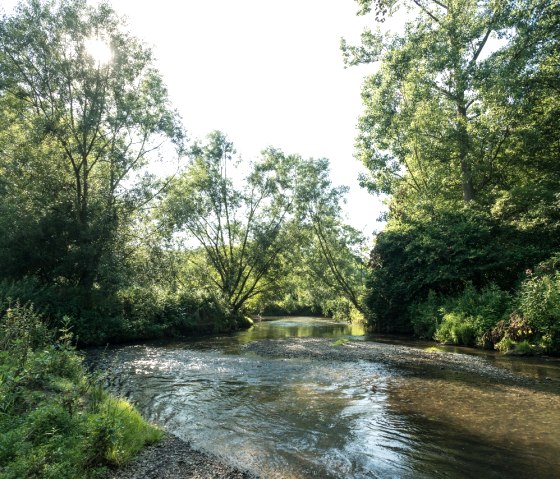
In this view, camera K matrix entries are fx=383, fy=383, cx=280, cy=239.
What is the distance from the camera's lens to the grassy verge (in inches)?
160

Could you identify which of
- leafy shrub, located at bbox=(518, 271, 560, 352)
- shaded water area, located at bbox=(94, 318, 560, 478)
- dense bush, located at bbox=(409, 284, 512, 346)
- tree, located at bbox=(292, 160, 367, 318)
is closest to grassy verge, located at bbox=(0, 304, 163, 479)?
shaded water area, located at bbox=(94, 318, 560, 478)

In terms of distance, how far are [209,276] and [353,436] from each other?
34155mm

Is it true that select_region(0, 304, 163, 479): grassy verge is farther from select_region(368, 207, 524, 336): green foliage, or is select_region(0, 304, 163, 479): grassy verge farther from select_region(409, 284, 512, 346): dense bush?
select_region(368, 207, 524, 336): green foliage

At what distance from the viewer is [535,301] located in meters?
15.2

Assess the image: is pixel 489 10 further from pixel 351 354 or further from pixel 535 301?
pixel 351 354

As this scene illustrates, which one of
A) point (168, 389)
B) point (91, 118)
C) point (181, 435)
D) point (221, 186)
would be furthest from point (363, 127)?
point (181, 435)

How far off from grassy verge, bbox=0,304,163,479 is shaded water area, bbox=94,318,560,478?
1.43 meters

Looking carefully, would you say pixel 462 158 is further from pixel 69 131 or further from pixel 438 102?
pixel 69 131

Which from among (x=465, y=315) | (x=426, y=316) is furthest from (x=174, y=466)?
(x=426, y=316)

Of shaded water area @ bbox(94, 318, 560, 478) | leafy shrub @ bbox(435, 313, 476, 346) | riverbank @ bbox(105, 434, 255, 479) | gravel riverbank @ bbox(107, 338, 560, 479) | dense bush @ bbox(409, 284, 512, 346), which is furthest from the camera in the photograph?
leafy shrub @ bbox(435, 313, 476, 346)

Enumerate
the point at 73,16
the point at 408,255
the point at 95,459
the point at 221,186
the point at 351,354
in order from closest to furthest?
the point at 95,459 → the point at 351,354 → the point at 73,16 → the point at 408,255 → the point at 221,186

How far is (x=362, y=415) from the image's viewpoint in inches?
322

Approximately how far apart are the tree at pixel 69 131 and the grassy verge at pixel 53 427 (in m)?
15.8

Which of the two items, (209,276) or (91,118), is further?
(209,276)
